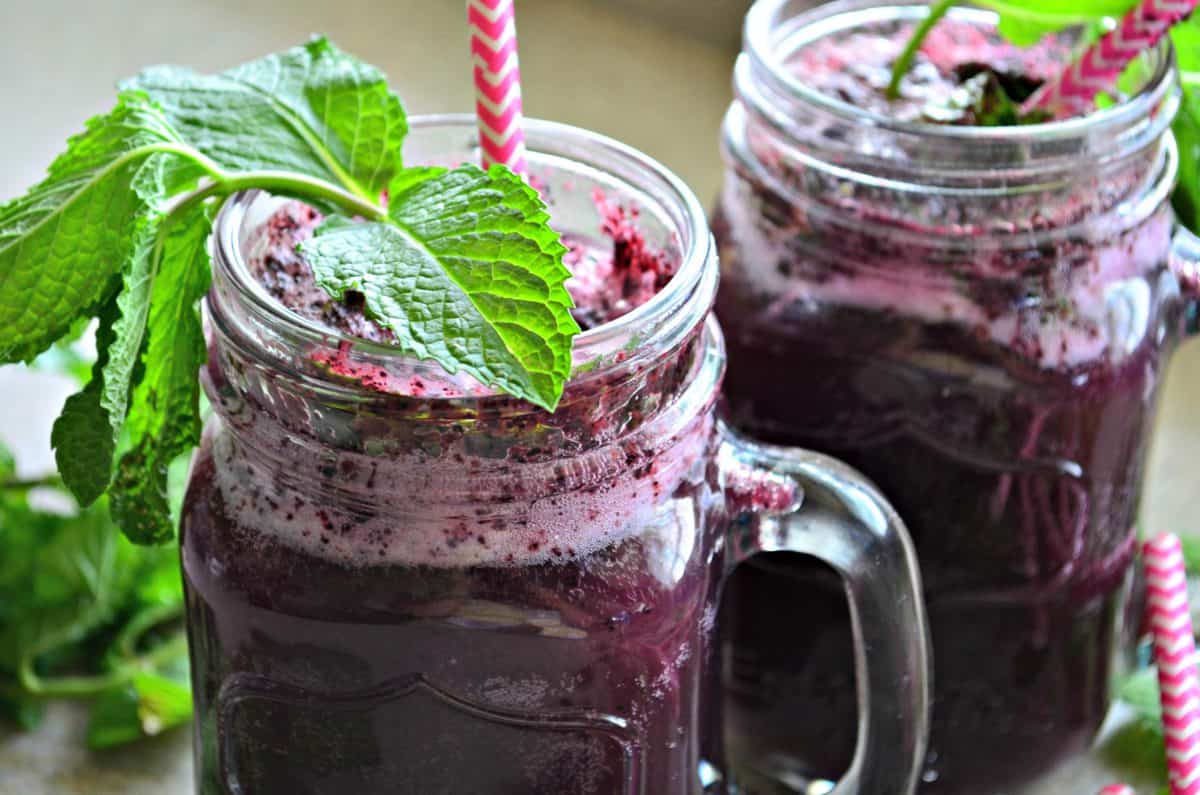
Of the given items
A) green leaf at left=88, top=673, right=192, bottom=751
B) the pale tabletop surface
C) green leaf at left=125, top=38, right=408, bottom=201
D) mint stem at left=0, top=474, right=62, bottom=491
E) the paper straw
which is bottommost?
green leaf at left=88, top=673, right=192, bottom=751

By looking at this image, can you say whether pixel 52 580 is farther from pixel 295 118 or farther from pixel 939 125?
pixel 939 125

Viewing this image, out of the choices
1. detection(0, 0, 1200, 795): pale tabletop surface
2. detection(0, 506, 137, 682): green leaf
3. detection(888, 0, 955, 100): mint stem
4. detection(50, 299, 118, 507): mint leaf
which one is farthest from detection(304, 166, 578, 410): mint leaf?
detection(0, 0, 1200, 795): pale tabletop surface

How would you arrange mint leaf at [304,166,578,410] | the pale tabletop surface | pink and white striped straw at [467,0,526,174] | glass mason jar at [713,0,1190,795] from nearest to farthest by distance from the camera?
mint leaf at [304,166,578,410] < pink and white striped straw at [467,0,526,174] < glass mason jar at [713,0,1190,795] < the pale tabletop surface

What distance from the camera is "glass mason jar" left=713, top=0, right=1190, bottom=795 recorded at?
2.68 feet

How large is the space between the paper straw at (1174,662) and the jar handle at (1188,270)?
125 mm

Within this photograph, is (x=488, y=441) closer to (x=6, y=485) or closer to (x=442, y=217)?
(x=442, y=217)

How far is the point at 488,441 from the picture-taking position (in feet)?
2.10

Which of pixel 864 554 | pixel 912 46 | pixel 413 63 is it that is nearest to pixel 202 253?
pixel 864 554

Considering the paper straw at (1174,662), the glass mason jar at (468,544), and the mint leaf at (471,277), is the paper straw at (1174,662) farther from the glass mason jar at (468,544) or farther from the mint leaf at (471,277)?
the mint leaf at (471,277)

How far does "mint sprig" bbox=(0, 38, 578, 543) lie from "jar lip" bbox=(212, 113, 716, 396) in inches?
0.6

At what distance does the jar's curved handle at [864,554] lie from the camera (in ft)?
2.44

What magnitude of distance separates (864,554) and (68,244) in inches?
14.3

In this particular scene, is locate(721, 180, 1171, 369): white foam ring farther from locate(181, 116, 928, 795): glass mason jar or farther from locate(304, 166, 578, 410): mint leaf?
locate(304, 166, 578, 410): mint leaf

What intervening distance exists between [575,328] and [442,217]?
86 mm
